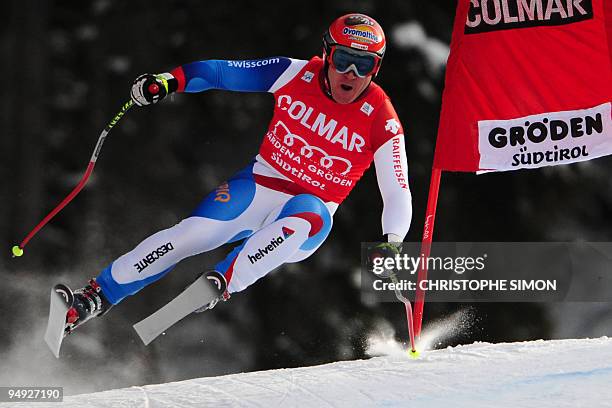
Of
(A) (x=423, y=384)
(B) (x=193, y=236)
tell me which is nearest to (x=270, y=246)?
(B) (x=193, y=236)

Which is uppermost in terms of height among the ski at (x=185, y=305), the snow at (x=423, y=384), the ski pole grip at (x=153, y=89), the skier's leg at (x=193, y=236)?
the ski pole grip at (x=153, y=89)

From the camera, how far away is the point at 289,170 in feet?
12.7

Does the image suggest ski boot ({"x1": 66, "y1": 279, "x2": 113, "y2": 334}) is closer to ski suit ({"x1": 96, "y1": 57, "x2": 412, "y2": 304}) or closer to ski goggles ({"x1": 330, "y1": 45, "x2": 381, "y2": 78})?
ski suit ({"x1": 96, "y1": 57, "x2": 412, "y2": 304})

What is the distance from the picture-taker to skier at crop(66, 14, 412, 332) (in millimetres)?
3607

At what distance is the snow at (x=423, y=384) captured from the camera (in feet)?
12.2

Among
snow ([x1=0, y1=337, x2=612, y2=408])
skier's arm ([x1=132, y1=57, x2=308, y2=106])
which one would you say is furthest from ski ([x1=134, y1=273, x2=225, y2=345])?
skier's arm ([x1=132, y1=57, x2=308, y2=106])

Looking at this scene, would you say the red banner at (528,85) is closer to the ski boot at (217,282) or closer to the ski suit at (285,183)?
the ski suit at (285,183)

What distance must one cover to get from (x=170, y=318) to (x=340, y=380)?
1087 mm

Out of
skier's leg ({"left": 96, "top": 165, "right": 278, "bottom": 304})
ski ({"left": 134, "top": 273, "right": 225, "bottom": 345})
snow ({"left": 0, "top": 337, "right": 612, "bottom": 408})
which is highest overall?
skier's leg ({"left": 96, "top": 165, "right": 278, "bottom": 304})

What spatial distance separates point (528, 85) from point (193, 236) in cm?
203

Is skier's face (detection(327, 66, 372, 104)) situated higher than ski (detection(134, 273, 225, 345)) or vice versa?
skier's face (detection(327, 66, 372, 104))

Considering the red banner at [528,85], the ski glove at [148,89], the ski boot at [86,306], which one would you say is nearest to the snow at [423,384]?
the ski boot at [86,306]

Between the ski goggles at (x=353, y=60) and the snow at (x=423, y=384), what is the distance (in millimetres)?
1494

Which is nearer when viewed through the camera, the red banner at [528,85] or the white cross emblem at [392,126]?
the white cross emblem at [392,126]
